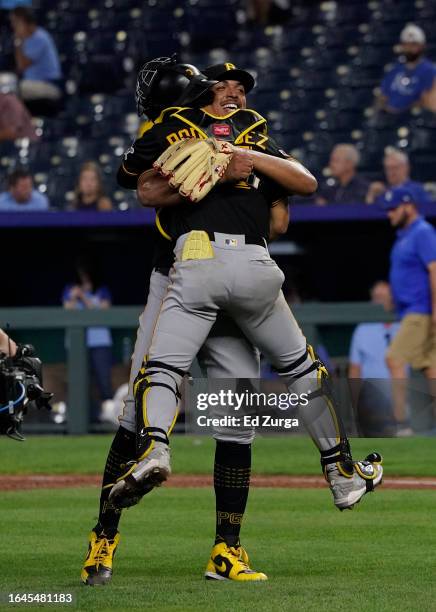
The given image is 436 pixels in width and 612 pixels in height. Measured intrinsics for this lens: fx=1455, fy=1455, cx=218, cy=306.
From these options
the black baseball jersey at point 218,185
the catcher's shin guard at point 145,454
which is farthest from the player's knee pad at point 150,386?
the black baseball jersey at point 218,185

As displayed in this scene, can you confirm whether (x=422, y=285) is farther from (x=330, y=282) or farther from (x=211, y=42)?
(x=211, y=42)

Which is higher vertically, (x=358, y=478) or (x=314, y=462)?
(x=358, y=478)

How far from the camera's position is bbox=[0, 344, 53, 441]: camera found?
555cm

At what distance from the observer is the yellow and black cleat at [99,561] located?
17.5 feet

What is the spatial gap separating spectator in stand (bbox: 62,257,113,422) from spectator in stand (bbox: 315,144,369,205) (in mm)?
2368

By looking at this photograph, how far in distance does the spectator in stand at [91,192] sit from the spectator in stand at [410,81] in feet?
10.9

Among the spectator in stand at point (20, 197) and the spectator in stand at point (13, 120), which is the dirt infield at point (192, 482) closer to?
the spectator in stand at point (20, 197)

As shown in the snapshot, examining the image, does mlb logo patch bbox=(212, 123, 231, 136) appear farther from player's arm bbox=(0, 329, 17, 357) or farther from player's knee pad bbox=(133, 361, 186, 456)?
player's arm bbox=(0, 329, 17, 357)

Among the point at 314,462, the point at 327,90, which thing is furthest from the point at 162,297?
the point at 327,90

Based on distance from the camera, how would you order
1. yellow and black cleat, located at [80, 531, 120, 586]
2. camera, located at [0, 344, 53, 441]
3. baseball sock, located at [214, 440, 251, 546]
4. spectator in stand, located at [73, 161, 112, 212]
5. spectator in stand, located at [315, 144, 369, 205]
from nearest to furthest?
1. yellow and black cleat, located at [80, 531, 120, 586]
2. baseball sock, located at [214, 440, 251, 546]
3. camera, located at [0, 344, 53, 441]
4. spectator in stand, located at [315, 144, 369, 205]
5. spectator in stand, located at [73, 161, 112, 212]

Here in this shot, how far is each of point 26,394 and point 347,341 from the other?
7.82m

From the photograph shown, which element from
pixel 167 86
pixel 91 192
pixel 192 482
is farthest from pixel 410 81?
pixel 167 86

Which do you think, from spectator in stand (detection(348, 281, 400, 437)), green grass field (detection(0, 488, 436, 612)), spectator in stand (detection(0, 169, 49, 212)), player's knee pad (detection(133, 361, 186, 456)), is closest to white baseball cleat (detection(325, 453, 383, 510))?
green grass field (detection(0, 488, 436, 612))

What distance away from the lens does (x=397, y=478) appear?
31.1 ft
